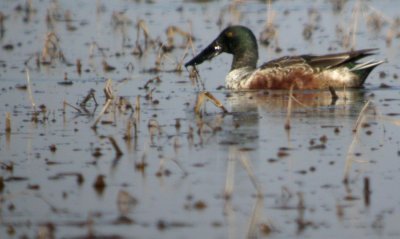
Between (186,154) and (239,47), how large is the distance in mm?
5729

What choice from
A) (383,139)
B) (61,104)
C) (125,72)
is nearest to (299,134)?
(383,139)

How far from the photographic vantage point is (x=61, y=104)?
488 inches

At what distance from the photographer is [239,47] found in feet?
48.9

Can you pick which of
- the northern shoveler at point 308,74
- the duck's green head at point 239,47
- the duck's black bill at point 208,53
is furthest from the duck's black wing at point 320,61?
the duck's black bill at point 208,53

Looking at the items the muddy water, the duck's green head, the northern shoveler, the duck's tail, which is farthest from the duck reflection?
the duck's green head

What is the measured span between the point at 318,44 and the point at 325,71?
3555 millimetres

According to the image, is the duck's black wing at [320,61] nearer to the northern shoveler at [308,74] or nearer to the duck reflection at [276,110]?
the northern shoveler at [308,74]

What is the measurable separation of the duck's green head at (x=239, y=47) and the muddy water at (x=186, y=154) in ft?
1.01

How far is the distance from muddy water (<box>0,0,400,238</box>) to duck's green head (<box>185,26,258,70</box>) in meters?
0.31

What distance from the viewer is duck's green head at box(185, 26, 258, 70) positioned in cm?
1480

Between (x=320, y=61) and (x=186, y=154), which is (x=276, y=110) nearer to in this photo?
(x=320, y=61)

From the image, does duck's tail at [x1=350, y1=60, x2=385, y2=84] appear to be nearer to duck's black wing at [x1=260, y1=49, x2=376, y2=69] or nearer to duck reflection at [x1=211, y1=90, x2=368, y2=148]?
duck's black wing at [x1=260, y1=49, x2=376, y2=69]

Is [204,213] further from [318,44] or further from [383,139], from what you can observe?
[318,44]

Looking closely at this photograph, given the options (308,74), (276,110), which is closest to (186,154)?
(276,110)
